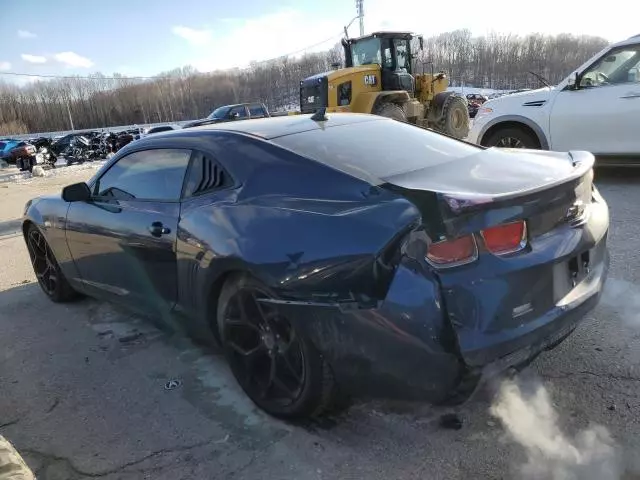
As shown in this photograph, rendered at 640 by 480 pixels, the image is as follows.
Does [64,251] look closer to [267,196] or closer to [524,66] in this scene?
[267,196]

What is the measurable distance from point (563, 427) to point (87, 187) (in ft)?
11.5

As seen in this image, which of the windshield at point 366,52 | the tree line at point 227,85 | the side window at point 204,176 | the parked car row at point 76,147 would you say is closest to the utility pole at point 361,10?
the parked car row at point 76,147

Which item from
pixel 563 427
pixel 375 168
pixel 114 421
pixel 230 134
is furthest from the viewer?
pixel 230 134

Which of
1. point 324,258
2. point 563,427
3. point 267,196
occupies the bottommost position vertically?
point 563,427

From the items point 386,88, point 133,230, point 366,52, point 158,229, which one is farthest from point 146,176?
point 366,52

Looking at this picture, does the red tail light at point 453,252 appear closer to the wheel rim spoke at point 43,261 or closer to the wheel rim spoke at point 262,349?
the wheel rim spoke at point 262,349

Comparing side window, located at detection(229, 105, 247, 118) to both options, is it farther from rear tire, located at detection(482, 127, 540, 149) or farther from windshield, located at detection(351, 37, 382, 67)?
rear tire, located at detection(482, 127, 540, 149)

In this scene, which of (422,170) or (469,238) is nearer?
(469,238)

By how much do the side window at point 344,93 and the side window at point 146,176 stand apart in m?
9.55

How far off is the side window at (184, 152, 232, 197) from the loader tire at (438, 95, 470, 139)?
1127 cm

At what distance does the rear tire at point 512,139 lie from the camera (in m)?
7.40

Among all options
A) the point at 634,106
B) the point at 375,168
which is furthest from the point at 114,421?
the point at 634,106

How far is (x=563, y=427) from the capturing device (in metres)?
2.43

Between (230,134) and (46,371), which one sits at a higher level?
→ (230,134)
